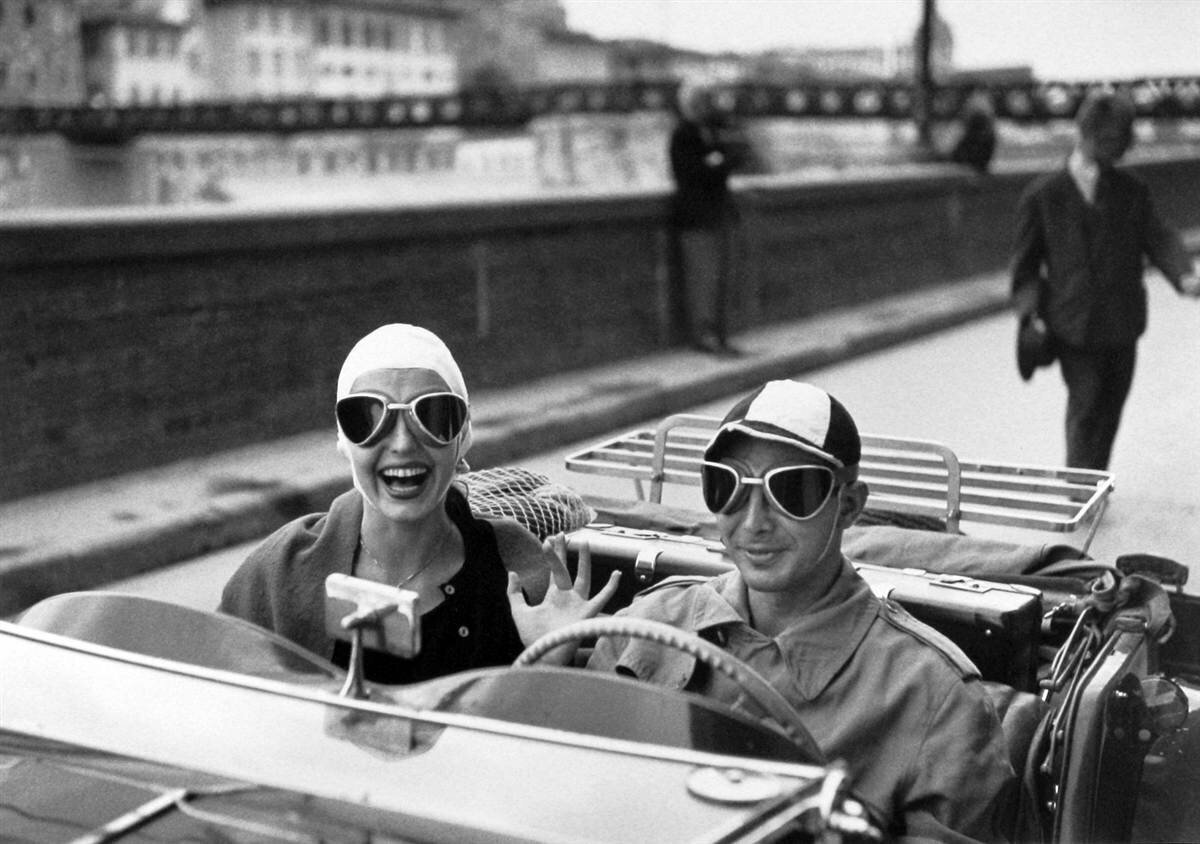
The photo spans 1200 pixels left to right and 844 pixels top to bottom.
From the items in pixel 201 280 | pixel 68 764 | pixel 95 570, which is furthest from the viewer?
pixel 201 280

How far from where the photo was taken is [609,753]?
7.16ft

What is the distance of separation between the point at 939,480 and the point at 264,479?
16.0 feet

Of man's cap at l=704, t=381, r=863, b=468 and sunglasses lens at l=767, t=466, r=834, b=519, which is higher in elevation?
man's cap at l=704, t=381, r=863, b=468

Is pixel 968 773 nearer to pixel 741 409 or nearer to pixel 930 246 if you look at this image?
pixel 741 409

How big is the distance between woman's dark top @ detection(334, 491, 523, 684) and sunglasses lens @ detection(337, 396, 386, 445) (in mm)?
379

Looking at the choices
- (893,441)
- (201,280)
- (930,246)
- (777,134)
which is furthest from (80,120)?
(893,441)

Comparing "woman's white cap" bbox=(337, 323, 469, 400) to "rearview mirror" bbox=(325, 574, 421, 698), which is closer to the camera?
"rearview mirror" bbox=(325, 574, 421, 698)

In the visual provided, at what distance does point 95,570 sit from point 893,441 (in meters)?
4.16

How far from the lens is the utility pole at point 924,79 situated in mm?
22219

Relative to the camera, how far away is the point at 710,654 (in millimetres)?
2311

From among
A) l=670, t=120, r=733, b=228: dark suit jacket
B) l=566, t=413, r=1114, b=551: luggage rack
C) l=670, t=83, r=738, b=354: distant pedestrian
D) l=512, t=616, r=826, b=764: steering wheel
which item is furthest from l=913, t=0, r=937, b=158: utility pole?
l=512, t=616, r=826, b=764: steering wheel

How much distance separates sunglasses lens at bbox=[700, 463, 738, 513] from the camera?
3041 millimetres

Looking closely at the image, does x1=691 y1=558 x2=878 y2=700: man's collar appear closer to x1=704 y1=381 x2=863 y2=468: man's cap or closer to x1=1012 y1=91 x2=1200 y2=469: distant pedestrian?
x1=704 y1=381 x2=863 y2=468: man's cap

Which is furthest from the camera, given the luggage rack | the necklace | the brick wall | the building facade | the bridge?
the bridge
